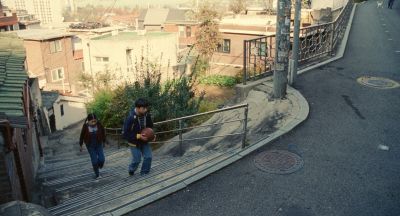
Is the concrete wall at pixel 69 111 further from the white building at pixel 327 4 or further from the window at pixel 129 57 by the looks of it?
the white building at pixel 327 4

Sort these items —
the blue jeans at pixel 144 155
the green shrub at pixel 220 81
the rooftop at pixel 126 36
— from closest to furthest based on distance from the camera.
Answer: the blue jeans at pixel 144 155, the green shrub at pixel 220 81, the rooftop at pixel 126 36

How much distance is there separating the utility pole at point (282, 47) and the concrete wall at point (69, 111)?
61.5ft

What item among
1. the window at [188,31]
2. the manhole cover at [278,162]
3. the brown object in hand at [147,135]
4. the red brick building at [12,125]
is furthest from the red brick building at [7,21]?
the manhole cover at [278,162]

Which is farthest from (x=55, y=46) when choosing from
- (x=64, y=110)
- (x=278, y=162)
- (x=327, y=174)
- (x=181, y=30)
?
(x=327, y=174)

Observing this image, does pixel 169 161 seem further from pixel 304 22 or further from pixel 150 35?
pixel 150 35

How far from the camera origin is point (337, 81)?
11.1 m

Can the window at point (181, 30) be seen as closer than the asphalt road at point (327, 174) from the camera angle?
No

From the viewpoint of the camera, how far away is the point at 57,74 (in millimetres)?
36469

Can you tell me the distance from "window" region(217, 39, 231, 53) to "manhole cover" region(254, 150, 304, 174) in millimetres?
26540

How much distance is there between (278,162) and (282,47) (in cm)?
378

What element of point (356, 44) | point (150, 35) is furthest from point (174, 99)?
point (150, 35)

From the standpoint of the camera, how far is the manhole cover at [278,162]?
255 inches

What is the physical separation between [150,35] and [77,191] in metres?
30.0

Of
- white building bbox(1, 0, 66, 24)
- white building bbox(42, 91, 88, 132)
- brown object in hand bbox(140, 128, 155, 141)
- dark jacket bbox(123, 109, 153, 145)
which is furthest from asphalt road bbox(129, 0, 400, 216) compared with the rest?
white building bbox(1, 0, 66, 24)
